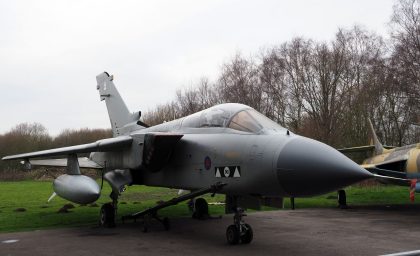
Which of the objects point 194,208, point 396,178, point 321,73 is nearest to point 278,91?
point 321,73

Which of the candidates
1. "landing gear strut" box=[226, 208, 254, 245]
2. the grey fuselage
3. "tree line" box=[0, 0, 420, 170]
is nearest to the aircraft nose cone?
the grey fuselage

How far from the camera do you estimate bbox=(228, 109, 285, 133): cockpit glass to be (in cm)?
695

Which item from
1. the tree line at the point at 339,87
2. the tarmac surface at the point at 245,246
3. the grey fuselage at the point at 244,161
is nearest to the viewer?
the grey fuselage at the point at 244,161

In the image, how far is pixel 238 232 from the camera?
7.09 m

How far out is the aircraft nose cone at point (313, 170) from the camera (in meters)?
A: 5.62

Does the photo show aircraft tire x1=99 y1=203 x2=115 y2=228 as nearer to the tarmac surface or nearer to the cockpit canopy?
the tarmac surface

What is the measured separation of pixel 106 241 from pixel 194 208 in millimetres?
3790

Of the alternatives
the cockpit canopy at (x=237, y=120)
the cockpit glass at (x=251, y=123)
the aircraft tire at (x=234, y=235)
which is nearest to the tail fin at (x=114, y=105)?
the cockpit canopy at (x=237, y=120)

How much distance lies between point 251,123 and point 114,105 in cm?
705

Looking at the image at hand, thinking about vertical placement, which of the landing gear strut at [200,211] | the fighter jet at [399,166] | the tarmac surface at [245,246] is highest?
the fighter jet at [399,166]

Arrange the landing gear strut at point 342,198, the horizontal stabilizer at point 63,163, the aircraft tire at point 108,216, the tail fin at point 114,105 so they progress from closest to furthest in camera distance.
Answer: the aircraft tire at point 108,216, the horizontal stabilizer at point 63,163, the tail fin at point 114,105, the landing gear strut at point 342,198

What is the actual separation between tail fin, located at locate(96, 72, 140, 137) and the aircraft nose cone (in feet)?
22.3

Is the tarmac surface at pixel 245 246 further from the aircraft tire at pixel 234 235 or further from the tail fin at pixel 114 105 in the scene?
the tail fin at pixel 114 105

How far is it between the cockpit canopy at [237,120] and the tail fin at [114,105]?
14.1 ft
